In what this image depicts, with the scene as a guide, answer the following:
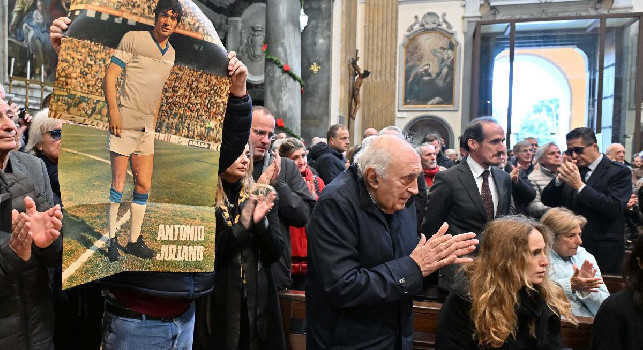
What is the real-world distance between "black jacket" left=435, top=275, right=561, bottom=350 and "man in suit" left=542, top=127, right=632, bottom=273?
2.08 metres

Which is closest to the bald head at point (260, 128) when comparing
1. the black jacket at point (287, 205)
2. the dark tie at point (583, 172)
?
the black jacket at point (287, 205)

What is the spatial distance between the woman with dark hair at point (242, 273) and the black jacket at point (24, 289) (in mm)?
751

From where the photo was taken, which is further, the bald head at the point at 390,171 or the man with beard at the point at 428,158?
the man with beard at the point at 428,158

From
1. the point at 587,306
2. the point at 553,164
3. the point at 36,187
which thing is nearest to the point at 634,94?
the point at 553,164

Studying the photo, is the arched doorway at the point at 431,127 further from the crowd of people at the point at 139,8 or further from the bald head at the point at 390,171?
the crowd of people at the point at 139,8

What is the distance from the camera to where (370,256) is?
217cm

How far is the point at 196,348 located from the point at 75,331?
1082 millimetres

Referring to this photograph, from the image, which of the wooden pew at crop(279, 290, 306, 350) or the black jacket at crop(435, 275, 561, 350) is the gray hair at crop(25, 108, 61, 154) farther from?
the black jacket at crop(435, 275, 561, 350)

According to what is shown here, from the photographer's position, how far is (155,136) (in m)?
1.62

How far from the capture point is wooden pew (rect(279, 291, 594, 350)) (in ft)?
10.2

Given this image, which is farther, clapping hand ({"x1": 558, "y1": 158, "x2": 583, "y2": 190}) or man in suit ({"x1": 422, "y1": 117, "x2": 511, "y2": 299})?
clapping hand ({"x1": 558, "y1": 158, "x2": 583, "y2": 190})

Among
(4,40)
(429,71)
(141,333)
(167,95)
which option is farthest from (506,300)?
(429,71)

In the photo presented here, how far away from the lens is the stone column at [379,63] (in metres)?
14.7

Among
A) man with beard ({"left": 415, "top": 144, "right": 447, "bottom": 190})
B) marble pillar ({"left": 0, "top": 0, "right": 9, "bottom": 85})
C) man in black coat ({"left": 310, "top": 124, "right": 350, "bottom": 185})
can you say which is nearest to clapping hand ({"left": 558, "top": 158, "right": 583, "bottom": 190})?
man with beard ({"left": 415, "top": 144, "right": 447, "bottom": 190})
